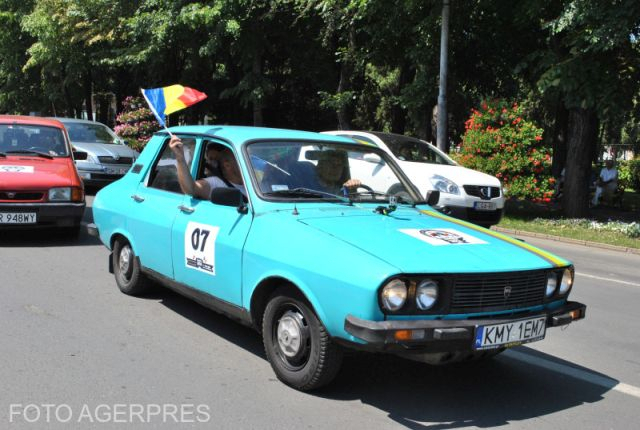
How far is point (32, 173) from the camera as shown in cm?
882

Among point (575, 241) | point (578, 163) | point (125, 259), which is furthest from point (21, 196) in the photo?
point (578, 163)

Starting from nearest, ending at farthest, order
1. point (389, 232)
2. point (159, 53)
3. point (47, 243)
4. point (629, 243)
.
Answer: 1. point (389, 232)
2. point (47, 243)
3. point (629, 243)
4. point (159, 53)

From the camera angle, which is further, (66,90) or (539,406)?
(66,90)

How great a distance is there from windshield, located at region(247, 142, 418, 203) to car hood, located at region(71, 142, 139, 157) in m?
11.4

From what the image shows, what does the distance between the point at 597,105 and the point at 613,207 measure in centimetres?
698

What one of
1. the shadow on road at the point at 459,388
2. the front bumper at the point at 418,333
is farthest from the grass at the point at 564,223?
the front bumper at the point at 418,333

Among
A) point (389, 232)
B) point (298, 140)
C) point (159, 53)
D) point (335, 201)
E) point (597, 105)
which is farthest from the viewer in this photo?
point (159, 53)

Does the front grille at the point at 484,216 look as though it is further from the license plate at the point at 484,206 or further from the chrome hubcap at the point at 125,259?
the chrome hubcap at the point at 125,259

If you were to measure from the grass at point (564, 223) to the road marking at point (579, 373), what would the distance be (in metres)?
8.01

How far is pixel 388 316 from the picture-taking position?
354 centimetres

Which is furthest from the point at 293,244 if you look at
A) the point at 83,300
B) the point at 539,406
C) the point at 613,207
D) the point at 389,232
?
the point at 613,207

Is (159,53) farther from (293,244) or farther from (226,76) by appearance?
(293,244)

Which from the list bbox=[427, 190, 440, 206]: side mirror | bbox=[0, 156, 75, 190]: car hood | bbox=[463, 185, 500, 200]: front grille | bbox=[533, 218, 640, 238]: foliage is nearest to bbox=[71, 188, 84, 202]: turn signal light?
bbox=[0, 156, 75, 190]: car hood

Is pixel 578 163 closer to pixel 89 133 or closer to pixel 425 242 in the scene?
pixel 89 133
